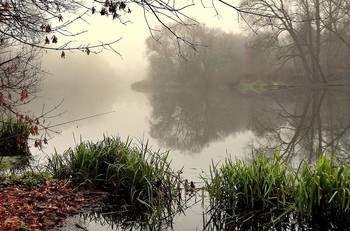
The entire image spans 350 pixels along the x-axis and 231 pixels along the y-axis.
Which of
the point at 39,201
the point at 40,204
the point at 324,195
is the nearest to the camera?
the point at 324,195

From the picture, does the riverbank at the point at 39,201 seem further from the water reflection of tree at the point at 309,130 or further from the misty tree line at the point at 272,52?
the misty tree line at the point at 272,52

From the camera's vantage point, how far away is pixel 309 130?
11.9m

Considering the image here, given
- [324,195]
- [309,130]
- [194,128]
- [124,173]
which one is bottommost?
[324,195]

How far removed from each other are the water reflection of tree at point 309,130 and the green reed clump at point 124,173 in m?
2.40

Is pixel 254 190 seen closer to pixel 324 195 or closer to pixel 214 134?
pixel 324 195

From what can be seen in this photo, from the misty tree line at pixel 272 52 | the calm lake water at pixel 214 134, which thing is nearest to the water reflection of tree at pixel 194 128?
the calm lake water at pixel 214 134

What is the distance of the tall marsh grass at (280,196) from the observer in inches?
155

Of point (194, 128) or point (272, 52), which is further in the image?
point (272, 52)

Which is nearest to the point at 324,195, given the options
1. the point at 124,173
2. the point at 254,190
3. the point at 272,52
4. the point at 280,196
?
the point at 280,196

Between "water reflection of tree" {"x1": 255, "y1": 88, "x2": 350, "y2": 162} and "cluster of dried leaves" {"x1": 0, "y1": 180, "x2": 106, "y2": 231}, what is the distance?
3.64 metres

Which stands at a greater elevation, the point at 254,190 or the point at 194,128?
the point at 194,128

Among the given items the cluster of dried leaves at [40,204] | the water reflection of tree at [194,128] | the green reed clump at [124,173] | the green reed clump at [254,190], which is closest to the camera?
the cluster of dried leaves at [40,204]

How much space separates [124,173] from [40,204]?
1334 millimetres

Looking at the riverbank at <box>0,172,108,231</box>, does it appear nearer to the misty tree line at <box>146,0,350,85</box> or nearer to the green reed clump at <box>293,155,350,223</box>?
the green reed clump at <box>293,155,350,223</box>
